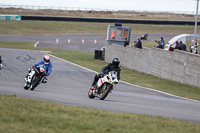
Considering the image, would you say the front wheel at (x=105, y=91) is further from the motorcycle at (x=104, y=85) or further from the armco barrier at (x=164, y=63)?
the armco barrier at (x=164, y=63)

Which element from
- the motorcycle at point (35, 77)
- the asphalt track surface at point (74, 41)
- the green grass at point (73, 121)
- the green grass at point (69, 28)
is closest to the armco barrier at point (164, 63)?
the motorcycle at point (35, 77)

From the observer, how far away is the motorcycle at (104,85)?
12.8 meters

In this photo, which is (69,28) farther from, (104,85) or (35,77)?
(104,85)

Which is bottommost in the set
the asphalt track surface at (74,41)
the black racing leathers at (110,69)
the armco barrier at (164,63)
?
the asphalt track surface at (74,41)

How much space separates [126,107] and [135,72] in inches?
575

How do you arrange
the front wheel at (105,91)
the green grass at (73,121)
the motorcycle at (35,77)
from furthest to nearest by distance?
the motorcycle at (35,77), the front wheel at (105,91), the green grass at (73,121)

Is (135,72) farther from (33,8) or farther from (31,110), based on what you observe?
(33,8)

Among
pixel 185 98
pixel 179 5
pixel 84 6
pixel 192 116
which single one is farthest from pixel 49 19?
pixel 192 116

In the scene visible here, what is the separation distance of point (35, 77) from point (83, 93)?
2.08 m

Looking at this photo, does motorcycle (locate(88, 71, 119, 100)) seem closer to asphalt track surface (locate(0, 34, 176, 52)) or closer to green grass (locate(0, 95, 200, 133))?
green grass (locate(0, 95, 200, 133))

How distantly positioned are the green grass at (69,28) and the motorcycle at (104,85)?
164ft

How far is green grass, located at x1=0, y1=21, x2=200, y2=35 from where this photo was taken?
2525 inches

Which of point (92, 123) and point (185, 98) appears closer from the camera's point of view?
point (92, 123)

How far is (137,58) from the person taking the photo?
27.1 m
